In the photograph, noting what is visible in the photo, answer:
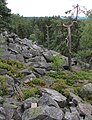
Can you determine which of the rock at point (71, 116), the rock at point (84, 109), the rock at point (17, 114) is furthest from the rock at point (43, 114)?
the rock at point (84, 109)

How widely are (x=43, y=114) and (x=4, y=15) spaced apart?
62.7ft

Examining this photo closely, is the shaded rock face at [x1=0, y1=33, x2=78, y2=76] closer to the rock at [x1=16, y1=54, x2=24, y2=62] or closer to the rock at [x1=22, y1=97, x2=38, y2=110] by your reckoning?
the rock at [x1=16, y1=54, x2=24, y2=62]

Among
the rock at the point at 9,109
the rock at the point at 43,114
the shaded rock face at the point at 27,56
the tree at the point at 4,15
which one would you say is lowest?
the shaded rock face at the point at 27,56

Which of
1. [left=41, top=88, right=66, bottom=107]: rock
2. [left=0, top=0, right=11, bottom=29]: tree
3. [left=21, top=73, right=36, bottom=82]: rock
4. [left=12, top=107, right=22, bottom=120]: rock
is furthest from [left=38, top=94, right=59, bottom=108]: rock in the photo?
[left=0, top=0, right=11, bottom=29]: tree

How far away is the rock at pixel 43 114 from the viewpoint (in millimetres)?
11258

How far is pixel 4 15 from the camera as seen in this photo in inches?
1129

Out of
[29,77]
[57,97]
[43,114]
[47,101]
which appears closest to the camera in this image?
[43,114]

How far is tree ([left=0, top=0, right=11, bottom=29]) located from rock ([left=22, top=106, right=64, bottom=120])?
17.6 meters

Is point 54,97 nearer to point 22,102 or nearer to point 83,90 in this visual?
point 22,102

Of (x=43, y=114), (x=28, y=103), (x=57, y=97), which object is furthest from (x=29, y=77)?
(x=43, y=114)

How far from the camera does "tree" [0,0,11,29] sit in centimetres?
2795

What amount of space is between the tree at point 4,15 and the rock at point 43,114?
17.6 meters

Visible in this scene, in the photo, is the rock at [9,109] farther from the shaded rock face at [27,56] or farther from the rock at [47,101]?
the shaded rock face at [27,56]

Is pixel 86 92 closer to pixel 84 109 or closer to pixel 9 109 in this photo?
pixel 84 109
